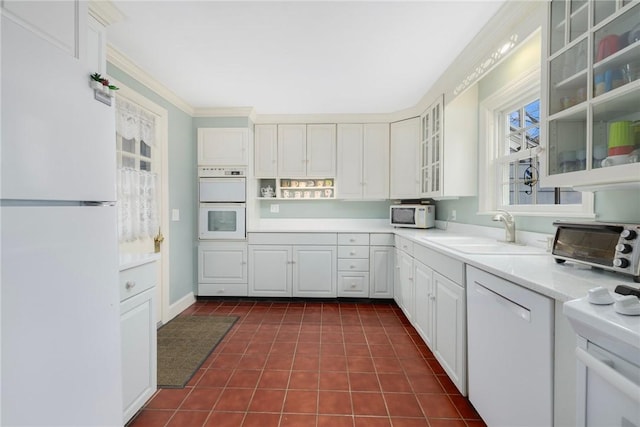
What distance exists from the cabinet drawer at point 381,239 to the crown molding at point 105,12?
296cm

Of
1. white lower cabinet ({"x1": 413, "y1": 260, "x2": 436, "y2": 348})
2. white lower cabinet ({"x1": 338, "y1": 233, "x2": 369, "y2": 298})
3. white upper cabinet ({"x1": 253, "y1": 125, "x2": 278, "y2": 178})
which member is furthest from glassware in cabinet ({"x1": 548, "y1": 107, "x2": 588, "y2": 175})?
white upper cabinet ({"x1": 253, "y1": 125, "x2": 278, "y2": 178})

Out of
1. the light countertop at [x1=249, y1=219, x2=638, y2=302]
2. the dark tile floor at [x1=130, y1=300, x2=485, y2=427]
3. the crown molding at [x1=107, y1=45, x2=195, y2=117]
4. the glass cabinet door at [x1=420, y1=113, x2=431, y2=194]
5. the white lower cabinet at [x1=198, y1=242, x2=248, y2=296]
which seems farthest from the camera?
the white lower cabinet at [x1=198, y1=242, x2=248, y2=296]

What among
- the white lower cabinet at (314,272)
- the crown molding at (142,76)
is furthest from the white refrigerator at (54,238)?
the white lower cabinet at (314,272)

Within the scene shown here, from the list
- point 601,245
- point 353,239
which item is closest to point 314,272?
point 353,239

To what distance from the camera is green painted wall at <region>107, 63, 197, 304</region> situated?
2.97 meters

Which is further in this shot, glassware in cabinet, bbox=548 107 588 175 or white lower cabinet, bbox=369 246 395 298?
white lower cabinet, bbox=369 246 395 298

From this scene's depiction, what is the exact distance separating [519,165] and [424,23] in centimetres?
136

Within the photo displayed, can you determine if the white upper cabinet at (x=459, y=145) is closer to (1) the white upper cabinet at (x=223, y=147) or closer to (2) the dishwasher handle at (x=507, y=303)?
(2) the dishwasher handle at (x=507, y=303)

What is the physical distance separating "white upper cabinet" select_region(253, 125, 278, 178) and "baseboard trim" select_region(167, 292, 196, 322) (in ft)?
5.79

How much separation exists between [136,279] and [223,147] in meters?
2.31

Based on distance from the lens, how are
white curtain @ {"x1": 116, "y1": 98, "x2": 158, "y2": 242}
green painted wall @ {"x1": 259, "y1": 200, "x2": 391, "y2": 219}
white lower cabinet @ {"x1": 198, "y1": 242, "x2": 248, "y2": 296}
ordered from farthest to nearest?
1. green painted wall @ {"x1": 259, "y1": 200, "x2": 391, "y2": 219}
2. white lower cabinet @ {"x1": 198, "y1": 242, "x2": 248, "y2": 296}
3. white curtain @ {"x1": 116, "y1": 98, "x2": 158, "y2": 242}

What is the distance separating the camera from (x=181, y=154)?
3176 millimetres

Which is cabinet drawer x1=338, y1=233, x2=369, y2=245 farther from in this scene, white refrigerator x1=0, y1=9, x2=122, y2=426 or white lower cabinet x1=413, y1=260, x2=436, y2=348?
white refrigerator x1=0, y1=9, x2=122, y2=426

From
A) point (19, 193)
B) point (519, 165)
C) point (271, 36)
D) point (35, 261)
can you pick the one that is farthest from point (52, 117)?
point (519, 165)
